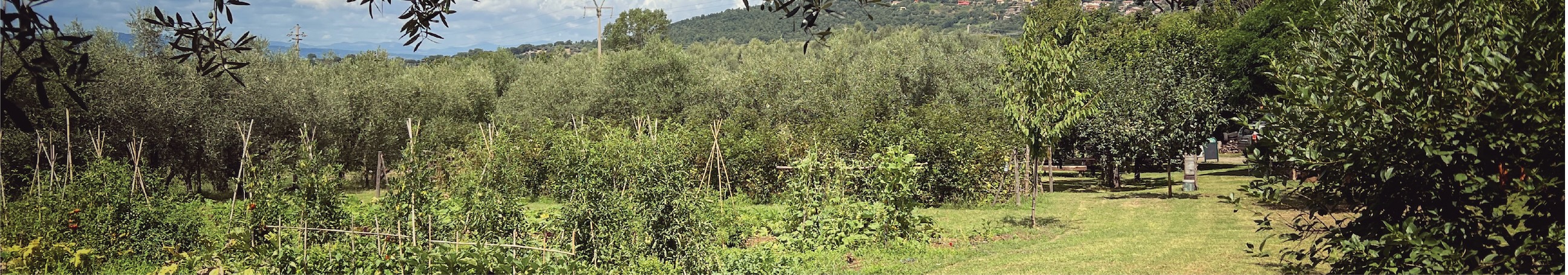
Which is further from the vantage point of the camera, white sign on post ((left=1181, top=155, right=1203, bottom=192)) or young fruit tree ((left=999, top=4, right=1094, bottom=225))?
white sign on post ((left=1181, top=155, right=1203, bottom=192))

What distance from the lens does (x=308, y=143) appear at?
6961mm

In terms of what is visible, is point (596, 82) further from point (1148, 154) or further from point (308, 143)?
point (308, 143)

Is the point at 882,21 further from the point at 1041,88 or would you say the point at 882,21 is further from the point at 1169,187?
the point at 1041,88

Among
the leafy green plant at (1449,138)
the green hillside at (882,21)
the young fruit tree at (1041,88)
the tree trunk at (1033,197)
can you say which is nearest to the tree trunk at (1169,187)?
the tree trunk at (1033,197)

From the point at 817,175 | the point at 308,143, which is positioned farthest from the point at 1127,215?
the point at 308,143

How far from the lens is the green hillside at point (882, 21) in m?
75.0

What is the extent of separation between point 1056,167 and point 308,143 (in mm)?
16188

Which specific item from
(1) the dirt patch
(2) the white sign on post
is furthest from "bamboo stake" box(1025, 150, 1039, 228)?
(1) the dirt patch

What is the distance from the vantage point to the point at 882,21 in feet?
287

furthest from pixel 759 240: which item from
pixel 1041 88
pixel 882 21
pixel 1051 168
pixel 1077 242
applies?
pixel 882 21

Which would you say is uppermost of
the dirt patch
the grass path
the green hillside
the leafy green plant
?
the green hillside

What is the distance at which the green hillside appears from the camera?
74963 millimetres

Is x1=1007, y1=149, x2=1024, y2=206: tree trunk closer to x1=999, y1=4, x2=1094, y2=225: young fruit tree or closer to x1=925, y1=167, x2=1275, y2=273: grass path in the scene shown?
x1=925, y1=167, x2=1275, y2=273: grass path

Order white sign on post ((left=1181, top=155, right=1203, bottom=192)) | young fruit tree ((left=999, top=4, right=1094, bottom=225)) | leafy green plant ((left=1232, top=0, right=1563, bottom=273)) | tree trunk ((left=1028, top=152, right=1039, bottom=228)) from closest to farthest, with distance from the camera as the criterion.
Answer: leafy green plant ((left=1232, top=0, right=1563, bottom=273)) → young fruit tree ((left=999, top=4, right=1094, bottom=225)) → tree trunk ((left=1028, top=152, right=1039, bottom=228)) → white sign on post ((left=1181, top=155, right=1203, bottom=192))
